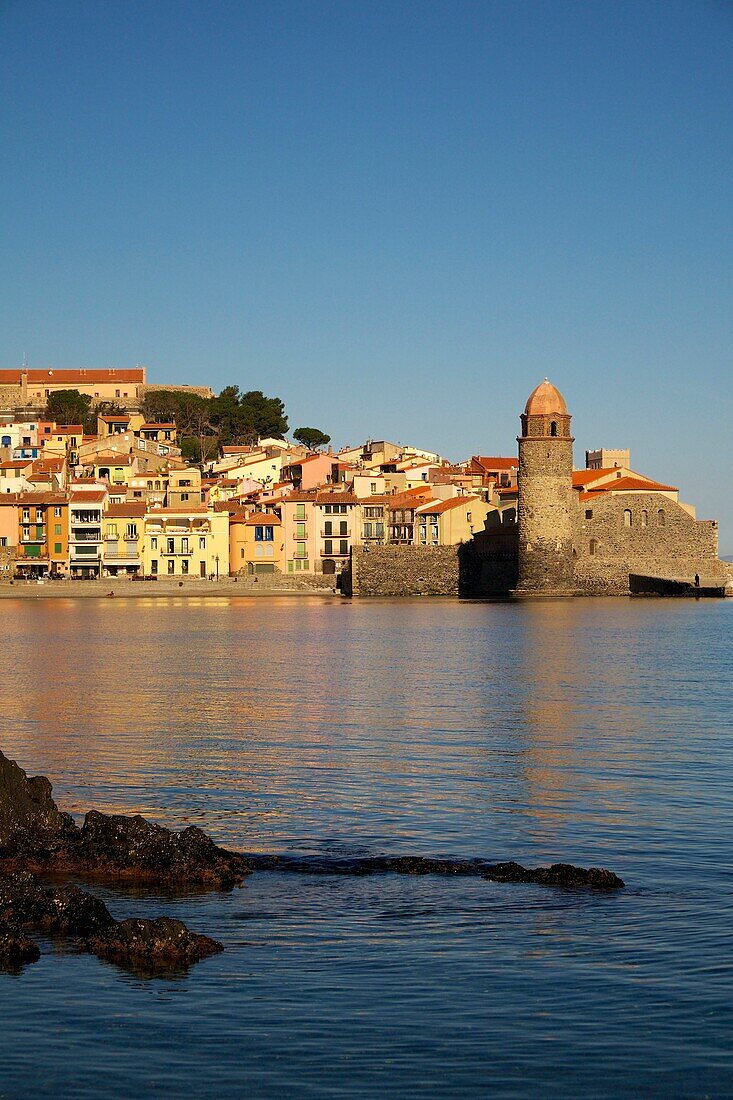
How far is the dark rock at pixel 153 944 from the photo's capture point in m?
8.59

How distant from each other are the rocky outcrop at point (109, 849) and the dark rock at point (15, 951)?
176 cm

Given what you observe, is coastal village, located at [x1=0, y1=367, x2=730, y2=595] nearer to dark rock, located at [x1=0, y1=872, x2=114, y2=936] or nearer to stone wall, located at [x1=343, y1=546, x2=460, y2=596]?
stone wall, located at [x1=343, y1=546, x2=460, y2=596]

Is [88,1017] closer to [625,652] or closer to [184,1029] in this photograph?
[184,1029]

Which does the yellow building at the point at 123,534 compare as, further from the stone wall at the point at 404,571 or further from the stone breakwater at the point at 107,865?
the stone breakwater at the point at 107,865

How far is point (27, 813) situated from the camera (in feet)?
38.1

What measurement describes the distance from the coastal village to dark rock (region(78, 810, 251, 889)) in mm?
51195

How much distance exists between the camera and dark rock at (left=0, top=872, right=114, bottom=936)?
9.20 meters

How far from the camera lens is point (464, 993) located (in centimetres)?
802

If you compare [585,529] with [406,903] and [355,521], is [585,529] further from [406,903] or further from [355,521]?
[406,903]

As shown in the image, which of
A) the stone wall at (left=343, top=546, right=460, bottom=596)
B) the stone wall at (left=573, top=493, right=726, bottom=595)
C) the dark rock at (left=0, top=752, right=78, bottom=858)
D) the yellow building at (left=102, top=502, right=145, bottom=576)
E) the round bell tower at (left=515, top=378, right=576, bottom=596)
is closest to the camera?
the dark rock at (left=0, top=752, right=78, bottom=858)

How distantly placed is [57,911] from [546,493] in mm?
52992

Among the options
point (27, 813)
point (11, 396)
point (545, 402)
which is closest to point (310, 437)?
point (11, 396)

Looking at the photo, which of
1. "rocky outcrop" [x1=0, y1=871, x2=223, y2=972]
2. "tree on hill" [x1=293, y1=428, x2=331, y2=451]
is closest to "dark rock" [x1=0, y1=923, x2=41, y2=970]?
"rocky outcrop" [x1=0, y1=871, x2=223, y2=972]

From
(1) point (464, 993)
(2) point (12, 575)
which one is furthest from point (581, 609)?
(1) point (464, 993)
